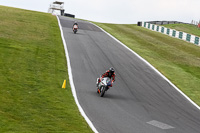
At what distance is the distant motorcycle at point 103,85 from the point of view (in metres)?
17.6

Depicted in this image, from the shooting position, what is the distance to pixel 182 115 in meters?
16.4

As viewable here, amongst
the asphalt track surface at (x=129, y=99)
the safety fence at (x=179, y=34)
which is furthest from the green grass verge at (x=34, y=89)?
the safety fence at (x=179, y=34)

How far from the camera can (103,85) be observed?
1770cm

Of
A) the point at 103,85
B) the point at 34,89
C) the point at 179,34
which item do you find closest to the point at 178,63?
the point at 103,85

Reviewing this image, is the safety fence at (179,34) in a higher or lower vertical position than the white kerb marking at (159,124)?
lower

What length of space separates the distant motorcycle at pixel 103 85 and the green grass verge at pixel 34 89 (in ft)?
5.53

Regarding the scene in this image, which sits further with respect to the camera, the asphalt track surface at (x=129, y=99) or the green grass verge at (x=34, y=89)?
the asphalt track surface at (x=129, y=99)

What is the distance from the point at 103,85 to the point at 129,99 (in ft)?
5.18

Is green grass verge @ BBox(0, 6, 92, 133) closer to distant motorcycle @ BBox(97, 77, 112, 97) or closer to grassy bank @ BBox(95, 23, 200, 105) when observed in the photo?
distant motorcycle @ BBox(97, 77, 112, 97)

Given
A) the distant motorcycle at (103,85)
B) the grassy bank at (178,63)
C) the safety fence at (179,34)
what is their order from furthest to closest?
the safety fence at (179,34) < the grassy bank at (178,63) < the distant motorcycle at (103,85)

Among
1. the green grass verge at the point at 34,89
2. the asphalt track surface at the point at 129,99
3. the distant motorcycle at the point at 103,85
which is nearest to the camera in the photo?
the green grass verge at the point at 34,89

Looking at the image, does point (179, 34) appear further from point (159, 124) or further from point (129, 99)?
point (159, 124)

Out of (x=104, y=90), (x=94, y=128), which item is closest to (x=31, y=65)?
(x=104, y=90)

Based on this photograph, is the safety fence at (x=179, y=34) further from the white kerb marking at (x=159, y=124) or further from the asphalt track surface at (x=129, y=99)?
the white kerb marking at (x=159, y=124)
